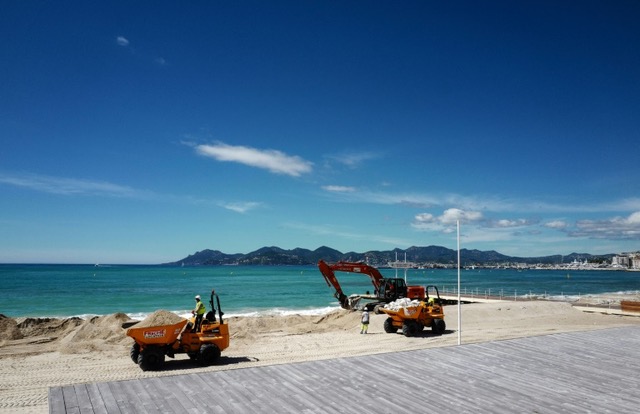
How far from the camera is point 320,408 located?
732 cm

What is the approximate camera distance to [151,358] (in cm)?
1327

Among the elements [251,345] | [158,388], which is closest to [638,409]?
[158,388]

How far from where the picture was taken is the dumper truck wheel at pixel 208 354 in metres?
13.6

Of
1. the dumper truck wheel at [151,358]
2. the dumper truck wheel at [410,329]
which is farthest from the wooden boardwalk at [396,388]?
the dumper truck wheel at [410,329]

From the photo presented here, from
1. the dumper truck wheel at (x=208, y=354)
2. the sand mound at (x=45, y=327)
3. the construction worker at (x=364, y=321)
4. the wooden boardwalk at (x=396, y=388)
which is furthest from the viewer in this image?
the sand mound at (x=45, y=327)

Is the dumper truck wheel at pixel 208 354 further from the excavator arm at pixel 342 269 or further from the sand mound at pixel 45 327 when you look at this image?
the excavator arm at pixel 342 269

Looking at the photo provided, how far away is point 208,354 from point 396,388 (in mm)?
7108

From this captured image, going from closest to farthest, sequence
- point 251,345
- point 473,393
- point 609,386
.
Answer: point 473,393 → point 609,386 → point 251,345

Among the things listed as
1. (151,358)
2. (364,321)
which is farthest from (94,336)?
(364,321)

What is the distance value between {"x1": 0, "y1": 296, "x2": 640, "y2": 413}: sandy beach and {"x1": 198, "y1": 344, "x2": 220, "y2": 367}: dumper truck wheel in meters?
0.31

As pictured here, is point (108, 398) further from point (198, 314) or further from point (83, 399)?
point (198, 314)

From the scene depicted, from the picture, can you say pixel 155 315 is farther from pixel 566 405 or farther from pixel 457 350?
pixel 566 405

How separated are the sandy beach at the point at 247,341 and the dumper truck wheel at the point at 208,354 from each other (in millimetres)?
311

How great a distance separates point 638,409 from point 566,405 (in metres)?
1.08
